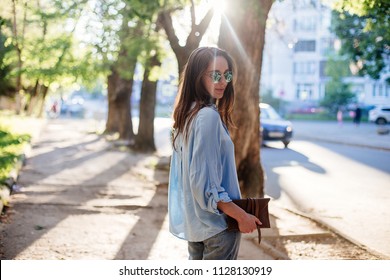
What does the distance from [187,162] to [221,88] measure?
0.43m

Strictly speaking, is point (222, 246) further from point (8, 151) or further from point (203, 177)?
point (8, 151)

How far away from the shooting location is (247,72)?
8.30 meters

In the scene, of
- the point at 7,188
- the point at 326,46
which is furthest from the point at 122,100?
the point at 326,46

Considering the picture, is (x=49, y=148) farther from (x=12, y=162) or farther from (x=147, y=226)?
(x=147, y=226)

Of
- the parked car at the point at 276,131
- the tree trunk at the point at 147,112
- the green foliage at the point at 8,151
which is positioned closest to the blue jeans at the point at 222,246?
the green foliage at the point at 8,151

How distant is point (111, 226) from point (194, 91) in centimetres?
442

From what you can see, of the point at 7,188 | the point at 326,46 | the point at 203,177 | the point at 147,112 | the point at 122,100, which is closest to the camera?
the point at 203,177

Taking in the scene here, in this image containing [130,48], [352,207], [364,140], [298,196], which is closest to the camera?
[352,207]

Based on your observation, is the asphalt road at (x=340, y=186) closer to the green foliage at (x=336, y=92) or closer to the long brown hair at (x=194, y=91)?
the long brown hair at (x=194, y=91)

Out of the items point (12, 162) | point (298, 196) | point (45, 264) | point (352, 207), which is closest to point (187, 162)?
point (45, 264)

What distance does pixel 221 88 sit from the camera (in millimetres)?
2928

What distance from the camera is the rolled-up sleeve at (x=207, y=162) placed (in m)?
2.73

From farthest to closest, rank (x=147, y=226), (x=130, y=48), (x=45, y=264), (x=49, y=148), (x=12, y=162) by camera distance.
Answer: (x=49, y=148) < (x=130, y=48) < (x=12, y=162) < (x=147, y=226) < (x=45, y=264)

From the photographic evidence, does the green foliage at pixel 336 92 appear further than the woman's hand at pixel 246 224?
Yes
